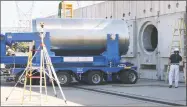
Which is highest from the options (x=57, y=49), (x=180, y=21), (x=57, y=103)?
(x=180, y=21)

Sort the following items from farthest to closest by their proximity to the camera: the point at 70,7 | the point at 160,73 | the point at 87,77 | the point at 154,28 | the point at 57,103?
the point at 70,7, the point at 154,28, the point at 160,73, the point at 87,77, the point at 57,103

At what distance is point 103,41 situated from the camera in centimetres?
2059

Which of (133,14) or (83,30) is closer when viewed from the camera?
(83,30)

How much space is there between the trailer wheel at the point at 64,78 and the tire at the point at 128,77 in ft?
9.01

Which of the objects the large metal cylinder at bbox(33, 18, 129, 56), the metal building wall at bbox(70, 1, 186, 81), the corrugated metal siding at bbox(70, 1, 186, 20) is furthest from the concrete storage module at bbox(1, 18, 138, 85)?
the corrugated metal siding at bbox(70, 1, 186, 20)

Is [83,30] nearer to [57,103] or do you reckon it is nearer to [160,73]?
[160,73]

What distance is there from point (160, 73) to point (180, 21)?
3.34m

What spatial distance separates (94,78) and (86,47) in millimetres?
1618

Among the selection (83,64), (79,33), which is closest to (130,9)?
(79,33)

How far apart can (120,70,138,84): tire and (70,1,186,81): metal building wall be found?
2364mm

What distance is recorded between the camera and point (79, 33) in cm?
2031

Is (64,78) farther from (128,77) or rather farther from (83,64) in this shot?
(128,77)

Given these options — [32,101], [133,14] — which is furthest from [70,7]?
[32,101]

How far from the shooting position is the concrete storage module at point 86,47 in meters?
19.6
